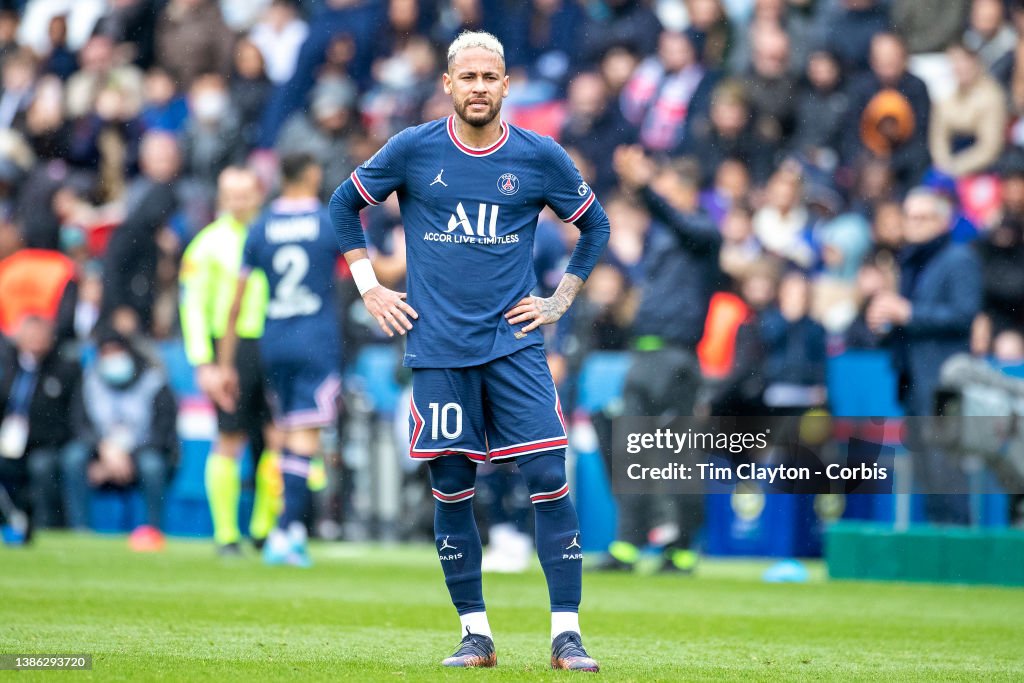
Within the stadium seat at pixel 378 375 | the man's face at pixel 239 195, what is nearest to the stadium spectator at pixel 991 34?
the stadium seat at pixel 378 375

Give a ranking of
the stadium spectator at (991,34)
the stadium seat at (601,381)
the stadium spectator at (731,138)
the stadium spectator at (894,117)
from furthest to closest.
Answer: the stadium spectator at (731,138) → the stadium spectator at (991,34) → the stadium spectator at (894,117) → the stadium seat at (601,381)

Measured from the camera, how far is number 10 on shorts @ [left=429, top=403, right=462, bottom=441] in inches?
257

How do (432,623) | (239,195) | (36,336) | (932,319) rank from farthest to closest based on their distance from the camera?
1. (36,336)
2. (239,195)
3. (932,319)
4. (432,623)

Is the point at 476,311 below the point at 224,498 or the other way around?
the other way around

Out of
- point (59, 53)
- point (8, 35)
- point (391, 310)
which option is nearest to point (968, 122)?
point (391, 310)

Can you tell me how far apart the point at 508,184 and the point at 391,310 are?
2.19 ft

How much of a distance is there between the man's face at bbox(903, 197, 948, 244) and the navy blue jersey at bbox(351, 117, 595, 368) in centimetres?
625

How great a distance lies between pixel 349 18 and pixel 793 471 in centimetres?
814

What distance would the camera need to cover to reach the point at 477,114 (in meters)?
6.46

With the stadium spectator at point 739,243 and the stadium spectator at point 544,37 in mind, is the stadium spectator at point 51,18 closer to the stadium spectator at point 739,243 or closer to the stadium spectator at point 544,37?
the stadium spectator at point 544,37

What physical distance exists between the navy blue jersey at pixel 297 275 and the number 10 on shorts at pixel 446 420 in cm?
541

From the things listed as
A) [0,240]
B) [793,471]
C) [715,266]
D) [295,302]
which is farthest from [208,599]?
[0,240]

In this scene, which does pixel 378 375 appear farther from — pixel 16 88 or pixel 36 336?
pixel 16 88

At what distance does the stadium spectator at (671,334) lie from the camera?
11.5m
